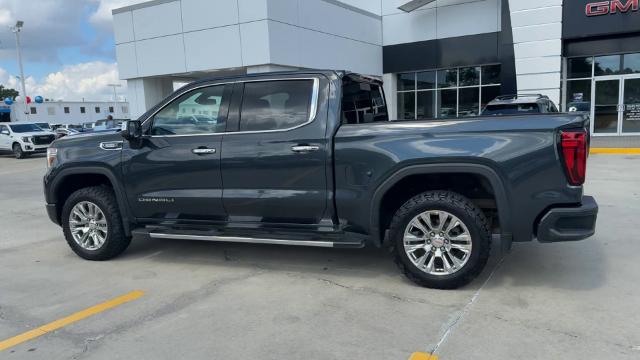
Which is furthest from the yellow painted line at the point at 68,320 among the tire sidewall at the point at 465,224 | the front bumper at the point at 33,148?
the front bumper at the point at 33,148

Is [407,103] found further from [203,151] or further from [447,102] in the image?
[203,151]

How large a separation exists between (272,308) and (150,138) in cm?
234

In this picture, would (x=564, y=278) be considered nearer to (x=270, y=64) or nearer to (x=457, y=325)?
(x=457, y=325)

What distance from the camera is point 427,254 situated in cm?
457

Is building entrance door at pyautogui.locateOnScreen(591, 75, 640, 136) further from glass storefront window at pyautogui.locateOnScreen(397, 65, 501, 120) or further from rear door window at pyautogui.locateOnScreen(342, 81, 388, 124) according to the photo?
rear door window at pyautogui.locateOnScreen(342, 81, 388, 124)

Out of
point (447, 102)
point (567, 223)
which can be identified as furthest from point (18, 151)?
point (567, 223)

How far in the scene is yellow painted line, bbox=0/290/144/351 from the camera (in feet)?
12.6

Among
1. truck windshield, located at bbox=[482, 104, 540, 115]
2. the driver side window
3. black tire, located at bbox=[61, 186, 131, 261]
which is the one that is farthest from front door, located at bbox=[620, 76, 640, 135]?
black tire, located at bbox=[61, 186, 131, 261]

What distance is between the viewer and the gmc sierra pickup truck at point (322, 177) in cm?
420

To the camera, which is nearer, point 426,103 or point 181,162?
point 181,162

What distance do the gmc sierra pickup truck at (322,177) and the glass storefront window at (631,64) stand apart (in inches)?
687

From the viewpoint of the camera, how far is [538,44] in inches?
768

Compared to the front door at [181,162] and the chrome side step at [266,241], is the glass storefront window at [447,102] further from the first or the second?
the chrome side step at [266,241]

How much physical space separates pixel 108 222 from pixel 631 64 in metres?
20.1
